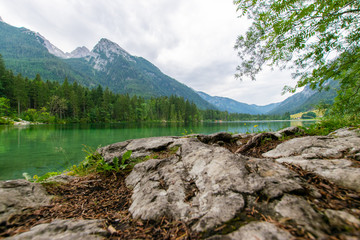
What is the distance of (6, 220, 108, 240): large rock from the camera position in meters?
1.53

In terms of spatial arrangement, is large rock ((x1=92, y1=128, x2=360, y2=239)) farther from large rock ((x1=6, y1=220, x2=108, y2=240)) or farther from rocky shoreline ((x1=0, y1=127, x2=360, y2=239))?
large rock ((x1=6, y1=220, x2=108, y2=240))

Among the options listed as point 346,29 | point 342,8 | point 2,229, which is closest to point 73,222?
point 2,229

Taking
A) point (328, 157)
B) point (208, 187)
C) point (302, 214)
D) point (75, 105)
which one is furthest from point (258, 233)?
point (75, 105)

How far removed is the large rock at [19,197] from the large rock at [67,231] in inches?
25.7

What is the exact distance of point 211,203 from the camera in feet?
6.06

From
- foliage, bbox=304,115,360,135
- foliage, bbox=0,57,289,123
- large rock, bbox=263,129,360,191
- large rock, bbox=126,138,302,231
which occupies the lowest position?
large rock, bbox=126,138,302,231

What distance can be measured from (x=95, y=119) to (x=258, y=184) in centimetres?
8893

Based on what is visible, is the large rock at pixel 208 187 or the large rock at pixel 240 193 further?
the large rock at pixel 208 187

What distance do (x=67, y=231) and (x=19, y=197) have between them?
57.4 inches

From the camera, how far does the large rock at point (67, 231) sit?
5.01ft

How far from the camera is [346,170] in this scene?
6.62 feet

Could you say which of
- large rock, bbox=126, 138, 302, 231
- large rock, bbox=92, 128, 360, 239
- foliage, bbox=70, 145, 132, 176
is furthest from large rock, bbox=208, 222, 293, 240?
foliage, bbox=70, 145, 132, 176

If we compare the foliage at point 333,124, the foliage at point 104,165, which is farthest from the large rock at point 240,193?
the foliage at point 333,124

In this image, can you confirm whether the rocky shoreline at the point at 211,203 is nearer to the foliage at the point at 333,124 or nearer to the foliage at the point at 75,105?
the foliage at the point at 333,124
